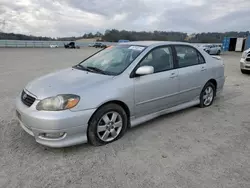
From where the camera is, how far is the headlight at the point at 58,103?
253 cm

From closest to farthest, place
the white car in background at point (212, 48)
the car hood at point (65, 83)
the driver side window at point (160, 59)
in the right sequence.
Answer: the car hood at point (65, 83) < the driver side window at point (160, 59) < the white car in background at point (212, 48)

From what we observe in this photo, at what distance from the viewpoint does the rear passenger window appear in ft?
12.6

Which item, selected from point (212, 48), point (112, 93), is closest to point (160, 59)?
point (112, 93)

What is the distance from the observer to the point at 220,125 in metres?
3.62

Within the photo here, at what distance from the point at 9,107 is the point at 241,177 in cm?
447

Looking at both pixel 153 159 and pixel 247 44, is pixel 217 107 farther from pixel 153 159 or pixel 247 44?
pixel 247 44

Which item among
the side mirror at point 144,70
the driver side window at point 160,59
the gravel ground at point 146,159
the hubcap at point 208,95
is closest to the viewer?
the gravel ground at point 146,159

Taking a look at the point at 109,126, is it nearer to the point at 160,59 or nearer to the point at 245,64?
the point at 160,59

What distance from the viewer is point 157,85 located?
11.0ft

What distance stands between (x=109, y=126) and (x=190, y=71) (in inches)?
79.4

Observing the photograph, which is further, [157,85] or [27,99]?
[157,85]

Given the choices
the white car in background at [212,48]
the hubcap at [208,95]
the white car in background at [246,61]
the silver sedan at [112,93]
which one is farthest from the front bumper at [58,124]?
the white car in background at [212,48]

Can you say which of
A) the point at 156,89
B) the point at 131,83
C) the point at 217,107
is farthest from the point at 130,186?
the point at 217,107

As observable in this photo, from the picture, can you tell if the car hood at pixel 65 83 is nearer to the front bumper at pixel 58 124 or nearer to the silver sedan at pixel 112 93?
the silver sedan at pixel 112 93
